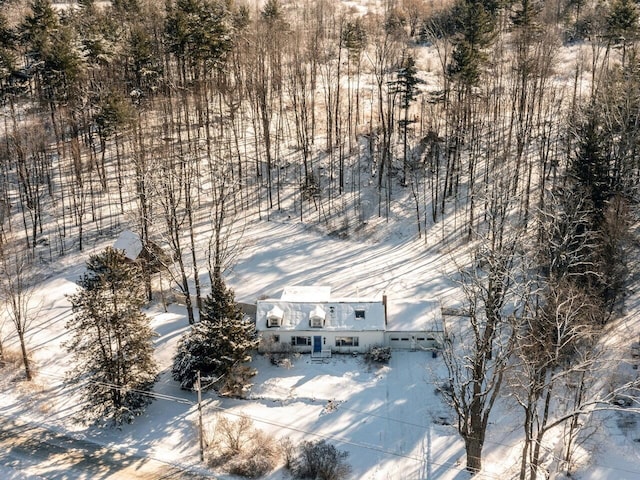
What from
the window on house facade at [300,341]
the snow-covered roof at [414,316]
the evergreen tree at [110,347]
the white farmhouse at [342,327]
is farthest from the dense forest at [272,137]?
the evergreen tree at [110,347]

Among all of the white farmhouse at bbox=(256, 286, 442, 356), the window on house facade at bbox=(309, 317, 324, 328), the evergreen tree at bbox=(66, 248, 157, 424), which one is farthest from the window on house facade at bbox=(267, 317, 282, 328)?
the evergreen tree at bbox=(66, 248, 157, 424)

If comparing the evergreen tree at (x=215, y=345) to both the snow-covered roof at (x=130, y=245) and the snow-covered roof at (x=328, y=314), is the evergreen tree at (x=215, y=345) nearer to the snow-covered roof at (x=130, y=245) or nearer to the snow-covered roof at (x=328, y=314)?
the snow-covered roof at (x=328, y=314)

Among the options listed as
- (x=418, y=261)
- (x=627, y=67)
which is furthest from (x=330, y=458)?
(x=627, y=67)

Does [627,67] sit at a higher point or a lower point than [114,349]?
higher

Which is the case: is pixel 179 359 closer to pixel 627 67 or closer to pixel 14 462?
pixel 14 462

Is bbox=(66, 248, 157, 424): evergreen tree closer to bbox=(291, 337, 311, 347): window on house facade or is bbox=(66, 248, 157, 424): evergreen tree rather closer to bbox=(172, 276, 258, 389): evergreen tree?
bbox=(172, 276, 258, 389): evergreen tree
